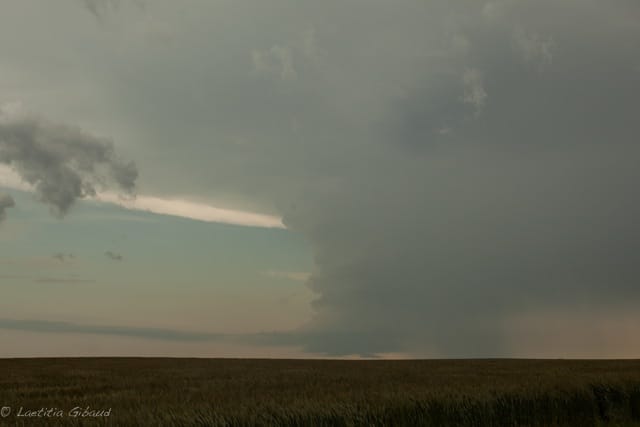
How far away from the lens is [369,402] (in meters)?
10.6

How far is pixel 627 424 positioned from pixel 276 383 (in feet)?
32.0

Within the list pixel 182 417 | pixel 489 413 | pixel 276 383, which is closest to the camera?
pixel 182 417

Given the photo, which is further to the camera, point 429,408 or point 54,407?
point 54,407

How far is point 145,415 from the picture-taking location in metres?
9.00

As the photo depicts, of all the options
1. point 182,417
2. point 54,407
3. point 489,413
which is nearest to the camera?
point 182,417

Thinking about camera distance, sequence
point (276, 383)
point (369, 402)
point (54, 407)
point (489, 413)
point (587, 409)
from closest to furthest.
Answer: point (369, 402), point (489, 413), point (54, 407), point (587, 409), point (276, 383)

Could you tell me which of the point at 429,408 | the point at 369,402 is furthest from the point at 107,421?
the point at 429,408

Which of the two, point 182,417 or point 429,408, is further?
point 429,408

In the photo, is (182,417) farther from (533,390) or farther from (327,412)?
(533,390)

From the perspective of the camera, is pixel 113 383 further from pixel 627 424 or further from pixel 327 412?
pixel 627 424

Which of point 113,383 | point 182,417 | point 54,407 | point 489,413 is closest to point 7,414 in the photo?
point 54,407

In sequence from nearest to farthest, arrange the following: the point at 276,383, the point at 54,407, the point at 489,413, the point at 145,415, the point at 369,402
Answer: the point at 145,415
the point at 369,402
the point at 489,413
the point at 54,407
the point at 276,383

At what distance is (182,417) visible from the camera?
8.42 m

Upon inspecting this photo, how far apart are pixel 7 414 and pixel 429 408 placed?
8683mm
